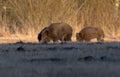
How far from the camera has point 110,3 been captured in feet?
74.9

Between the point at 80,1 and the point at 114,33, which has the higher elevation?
the point at 80,1

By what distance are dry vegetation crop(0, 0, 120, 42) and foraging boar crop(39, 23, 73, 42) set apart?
162 inches

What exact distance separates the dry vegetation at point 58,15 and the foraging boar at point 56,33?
162 inches

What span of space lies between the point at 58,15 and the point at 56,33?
557 centimetres

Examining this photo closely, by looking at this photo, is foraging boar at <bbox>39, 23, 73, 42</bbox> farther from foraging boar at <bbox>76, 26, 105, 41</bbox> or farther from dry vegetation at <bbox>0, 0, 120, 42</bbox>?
dry vegetation at <bbox>0, 0, 120, 42</bbox>

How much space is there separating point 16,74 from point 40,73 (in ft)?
0.92

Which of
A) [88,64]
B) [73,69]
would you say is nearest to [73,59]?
[88,64]

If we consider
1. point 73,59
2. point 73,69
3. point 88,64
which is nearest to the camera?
point 73,69

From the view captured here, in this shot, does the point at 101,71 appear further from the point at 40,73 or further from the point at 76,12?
the point at 76,12

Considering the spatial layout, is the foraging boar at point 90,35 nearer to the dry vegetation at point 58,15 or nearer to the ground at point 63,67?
the dry vegetation at point 58,15

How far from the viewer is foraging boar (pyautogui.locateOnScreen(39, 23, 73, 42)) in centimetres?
1650

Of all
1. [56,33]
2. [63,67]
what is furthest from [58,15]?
[63,67]

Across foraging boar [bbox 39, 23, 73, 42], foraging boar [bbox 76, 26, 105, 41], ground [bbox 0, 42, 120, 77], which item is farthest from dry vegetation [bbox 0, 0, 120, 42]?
ground [bbox 0, 42, 120, 77]

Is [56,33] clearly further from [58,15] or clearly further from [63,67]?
[63,67]
